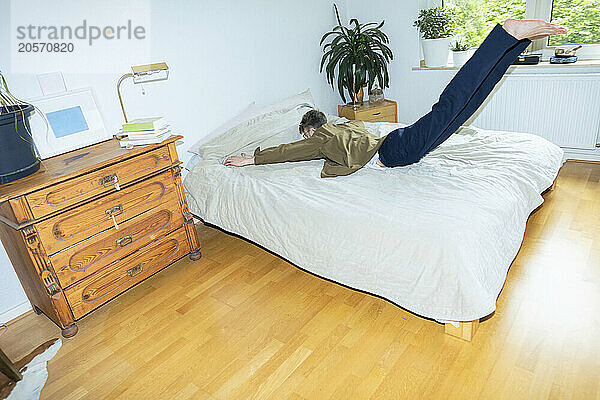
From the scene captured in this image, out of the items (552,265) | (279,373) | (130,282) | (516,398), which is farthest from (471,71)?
(130,282)

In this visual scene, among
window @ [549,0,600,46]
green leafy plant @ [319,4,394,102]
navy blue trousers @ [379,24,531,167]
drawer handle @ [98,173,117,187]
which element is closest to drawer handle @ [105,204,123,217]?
drawer handle @ [98,173,117,187]

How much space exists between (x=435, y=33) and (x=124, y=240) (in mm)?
3235

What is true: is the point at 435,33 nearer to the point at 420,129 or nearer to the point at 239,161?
the point at 420,129

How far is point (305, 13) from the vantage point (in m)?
3.88

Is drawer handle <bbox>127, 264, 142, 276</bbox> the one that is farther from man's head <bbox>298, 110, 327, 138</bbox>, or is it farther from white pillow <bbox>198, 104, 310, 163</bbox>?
man's head <bbox>298, 110, 327, 138</bbox>

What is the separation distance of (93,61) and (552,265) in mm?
2929

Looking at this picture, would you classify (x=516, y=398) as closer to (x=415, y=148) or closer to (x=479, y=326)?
(x=479, y=326)

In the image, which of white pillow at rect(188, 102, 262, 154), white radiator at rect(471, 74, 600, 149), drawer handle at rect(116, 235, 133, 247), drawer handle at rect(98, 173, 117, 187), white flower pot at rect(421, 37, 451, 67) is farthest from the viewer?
white flower pot at rect(421, 37, 451, 67)

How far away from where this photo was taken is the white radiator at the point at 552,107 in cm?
336

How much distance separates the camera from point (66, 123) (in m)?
2.45

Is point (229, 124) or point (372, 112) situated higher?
point (229, 124)

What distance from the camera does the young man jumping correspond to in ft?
6.27

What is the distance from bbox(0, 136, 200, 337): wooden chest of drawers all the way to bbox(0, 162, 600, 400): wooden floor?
6.9 inches

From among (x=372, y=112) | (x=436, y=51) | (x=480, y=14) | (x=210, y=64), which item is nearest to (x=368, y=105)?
(x=372, y=112)
